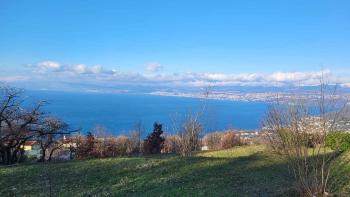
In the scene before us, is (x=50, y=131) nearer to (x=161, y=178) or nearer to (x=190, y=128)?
(x=190, y=128)

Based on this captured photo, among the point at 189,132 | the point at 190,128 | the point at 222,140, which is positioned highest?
the point at 190,128

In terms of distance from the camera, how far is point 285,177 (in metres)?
15.9

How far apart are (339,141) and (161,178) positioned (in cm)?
1057

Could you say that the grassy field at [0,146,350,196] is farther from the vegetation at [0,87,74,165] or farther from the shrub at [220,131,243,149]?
the shrub at [220,131,243,149]

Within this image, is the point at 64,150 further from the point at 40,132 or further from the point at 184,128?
the point at 184,128

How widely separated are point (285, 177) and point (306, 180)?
4.01m

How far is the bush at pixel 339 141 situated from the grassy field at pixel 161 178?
7.49ft

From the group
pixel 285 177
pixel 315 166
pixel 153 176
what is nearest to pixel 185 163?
pixel 153 176

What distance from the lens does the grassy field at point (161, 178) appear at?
13888 millimetres

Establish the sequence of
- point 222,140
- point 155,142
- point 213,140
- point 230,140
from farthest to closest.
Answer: point 213,140 < point 222,140 < point 230,140 < point 155,142

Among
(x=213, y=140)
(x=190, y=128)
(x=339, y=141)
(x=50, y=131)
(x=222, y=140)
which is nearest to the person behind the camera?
(x=339, y=141)

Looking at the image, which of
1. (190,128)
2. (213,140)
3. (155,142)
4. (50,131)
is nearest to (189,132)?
(190,128)

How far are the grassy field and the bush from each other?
2.28 metres

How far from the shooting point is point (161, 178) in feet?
54.3
